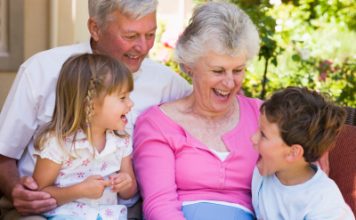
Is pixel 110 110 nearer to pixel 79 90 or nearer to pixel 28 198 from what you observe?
pixel 79 90

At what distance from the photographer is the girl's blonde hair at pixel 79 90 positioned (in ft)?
7.42

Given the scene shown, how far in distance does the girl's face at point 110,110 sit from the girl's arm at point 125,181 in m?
0.18

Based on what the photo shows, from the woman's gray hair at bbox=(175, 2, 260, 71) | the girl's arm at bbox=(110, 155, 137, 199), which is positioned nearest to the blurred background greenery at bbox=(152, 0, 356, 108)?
the woman's gray hair at bbox=(175, 2, 260, 71)

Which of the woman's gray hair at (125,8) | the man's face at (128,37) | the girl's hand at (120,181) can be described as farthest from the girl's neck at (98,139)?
the woman's gray hair at (125,8)

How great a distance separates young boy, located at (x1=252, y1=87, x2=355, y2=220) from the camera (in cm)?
224

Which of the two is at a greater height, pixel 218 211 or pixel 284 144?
pixel 284 144

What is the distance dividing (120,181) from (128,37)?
1.92 feet

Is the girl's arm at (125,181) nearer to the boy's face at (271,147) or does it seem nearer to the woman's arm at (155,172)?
the woman's arm at (155,172)

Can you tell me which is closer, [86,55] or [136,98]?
[86,55]

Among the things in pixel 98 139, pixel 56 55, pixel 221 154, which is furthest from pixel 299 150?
pixel 56 55

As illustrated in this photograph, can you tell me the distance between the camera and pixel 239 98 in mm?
2787

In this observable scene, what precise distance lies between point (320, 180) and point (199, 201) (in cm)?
46

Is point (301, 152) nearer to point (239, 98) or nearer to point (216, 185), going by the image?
point (216, 185)

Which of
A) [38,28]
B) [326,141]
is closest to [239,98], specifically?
[326,141]
